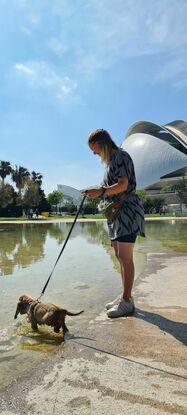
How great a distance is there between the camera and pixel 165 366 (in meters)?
2.17

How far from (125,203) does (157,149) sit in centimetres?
8736

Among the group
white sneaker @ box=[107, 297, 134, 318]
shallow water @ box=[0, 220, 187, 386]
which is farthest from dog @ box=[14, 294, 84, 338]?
white sneaker @ box=[107, 297, 134, 318]

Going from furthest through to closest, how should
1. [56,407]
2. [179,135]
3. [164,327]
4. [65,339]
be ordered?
[179,135] < [164,327] < [65,339] < [56,407]

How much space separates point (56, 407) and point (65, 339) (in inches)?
38.9

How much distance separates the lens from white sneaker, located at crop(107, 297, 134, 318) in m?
3.22

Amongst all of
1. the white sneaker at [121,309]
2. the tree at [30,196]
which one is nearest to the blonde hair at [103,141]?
the white sneaker at [121,309]

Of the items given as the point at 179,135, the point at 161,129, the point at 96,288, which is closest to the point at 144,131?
the point at 161,129

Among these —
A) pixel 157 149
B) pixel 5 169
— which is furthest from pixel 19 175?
pixel 157 149

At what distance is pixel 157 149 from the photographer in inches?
3489

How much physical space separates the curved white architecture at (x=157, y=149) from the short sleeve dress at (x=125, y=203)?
272ft

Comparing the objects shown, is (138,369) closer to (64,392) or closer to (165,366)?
(165,366)

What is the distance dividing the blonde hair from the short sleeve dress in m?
0.06

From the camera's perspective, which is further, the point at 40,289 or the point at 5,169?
the point at 5,169

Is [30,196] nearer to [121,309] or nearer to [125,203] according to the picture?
[125,203]
